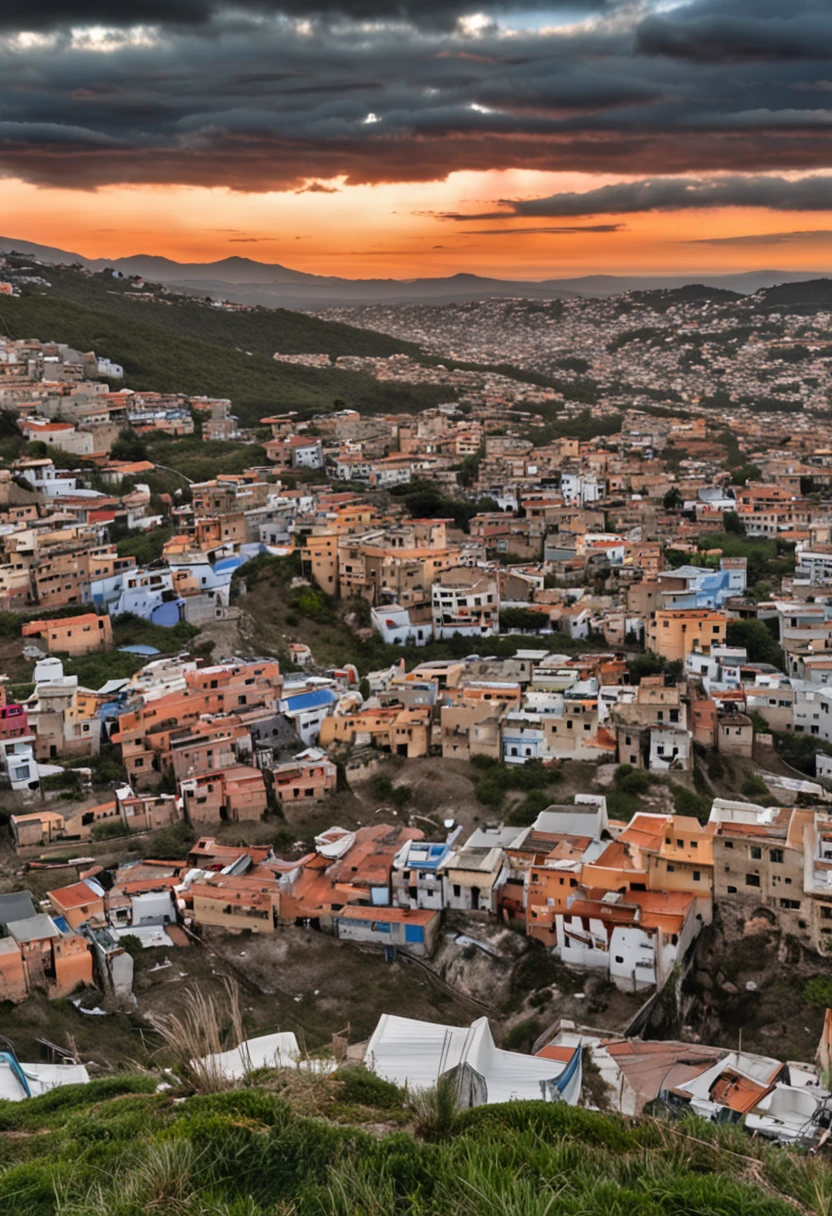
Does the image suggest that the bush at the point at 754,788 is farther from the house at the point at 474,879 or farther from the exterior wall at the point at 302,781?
the exterior wall at the point at 302,781

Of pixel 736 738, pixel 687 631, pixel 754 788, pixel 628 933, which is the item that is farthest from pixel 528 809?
pixel 687 631

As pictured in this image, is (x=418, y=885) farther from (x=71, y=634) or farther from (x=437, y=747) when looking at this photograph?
(x=71, y=634)

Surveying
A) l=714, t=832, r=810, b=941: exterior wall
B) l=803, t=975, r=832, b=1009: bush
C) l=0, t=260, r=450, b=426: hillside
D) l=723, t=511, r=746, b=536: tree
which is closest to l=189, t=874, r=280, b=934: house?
l=714, t=832, r=810, b=941: exterior wall

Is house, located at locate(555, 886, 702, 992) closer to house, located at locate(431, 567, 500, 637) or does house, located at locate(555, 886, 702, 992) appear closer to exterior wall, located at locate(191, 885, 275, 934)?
exterior wall, located at locate(191, 885, 275, 934)

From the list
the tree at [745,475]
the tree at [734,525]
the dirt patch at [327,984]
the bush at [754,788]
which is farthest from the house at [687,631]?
the tree at [745,475]

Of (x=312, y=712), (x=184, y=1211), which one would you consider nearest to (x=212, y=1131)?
(x=184, y=1211)

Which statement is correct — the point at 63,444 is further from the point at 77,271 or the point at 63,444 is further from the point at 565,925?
the point at 77,271

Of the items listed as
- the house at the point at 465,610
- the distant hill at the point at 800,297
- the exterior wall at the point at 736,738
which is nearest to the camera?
the exterior wall at the point at 736,738
